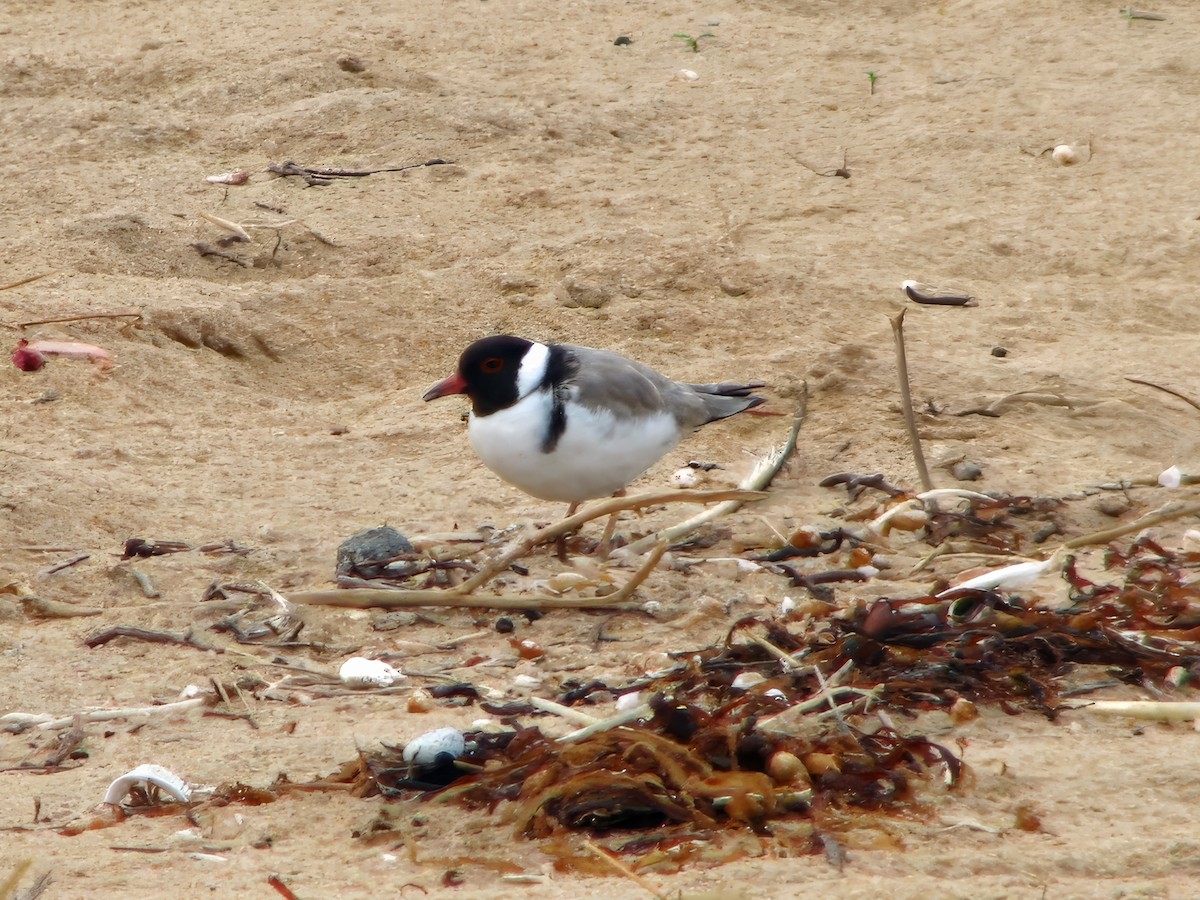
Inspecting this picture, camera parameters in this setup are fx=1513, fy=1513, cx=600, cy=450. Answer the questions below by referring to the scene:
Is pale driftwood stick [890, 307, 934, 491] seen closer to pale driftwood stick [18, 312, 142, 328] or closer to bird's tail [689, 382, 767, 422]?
bird's tail [689, 382, 767, 422]

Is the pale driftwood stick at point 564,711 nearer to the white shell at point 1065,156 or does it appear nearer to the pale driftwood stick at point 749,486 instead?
the pale driftwood stick at point 749,486

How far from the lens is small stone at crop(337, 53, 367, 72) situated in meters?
7.52

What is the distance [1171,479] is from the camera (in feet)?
14.5

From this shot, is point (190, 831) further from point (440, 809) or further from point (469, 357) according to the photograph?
point (469, 357)

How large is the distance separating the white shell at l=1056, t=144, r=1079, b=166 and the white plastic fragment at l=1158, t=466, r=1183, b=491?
2.74 metres

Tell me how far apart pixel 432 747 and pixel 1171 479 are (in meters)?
2.61

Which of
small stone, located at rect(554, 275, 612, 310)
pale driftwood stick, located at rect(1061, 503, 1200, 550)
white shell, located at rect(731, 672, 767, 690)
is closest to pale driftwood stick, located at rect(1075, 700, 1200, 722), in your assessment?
white shell, located at rect(731, 672, 767, 690)

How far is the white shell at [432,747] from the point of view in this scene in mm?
2770

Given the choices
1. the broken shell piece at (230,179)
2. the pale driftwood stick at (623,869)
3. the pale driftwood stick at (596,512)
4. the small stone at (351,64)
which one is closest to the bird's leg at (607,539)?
the pale driftwood stick at (596,512)

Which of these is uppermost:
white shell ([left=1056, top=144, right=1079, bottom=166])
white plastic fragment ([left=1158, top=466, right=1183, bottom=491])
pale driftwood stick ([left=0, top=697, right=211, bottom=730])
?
white shell ([left=1056, top=144, right=1079, bottom=166])

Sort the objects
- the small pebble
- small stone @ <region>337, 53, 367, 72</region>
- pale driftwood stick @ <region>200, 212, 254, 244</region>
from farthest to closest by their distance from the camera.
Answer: small stone @ <region>337, 53, 367, 72</region> → pale driftwood stick @ <region>200, 212, 254, 244</region> → the small pebble

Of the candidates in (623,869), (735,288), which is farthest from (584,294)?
(623,869)

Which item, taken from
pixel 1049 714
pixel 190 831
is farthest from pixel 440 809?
pixel 1049 714

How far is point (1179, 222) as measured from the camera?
6.24 m
